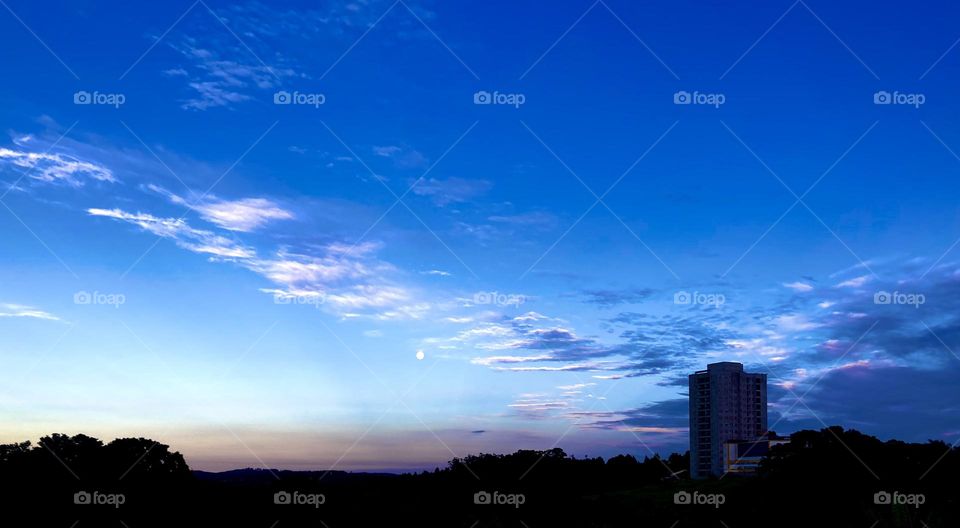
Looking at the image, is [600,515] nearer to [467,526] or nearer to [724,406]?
[467,526]

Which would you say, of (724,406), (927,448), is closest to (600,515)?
(927,448)

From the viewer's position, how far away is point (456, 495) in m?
52.3

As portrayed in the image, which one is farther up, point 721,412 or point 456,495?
point 721,412

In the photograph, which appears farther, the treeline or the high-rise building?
the high-rise building

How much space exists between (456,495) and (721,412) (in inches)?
3291

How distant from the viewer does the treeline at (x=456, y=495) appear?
44.6 metres

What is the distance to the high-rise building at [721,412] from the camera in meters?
128

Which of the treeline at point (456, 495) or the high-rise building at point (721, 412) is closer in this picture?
the treeline at point (456, 495)

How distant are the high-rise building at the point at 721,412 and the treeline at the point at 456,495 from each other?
6797 centimetres

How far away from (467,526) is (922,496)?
24.0 metres

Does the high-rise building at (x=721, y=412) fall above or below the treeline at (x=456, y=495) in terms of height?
above

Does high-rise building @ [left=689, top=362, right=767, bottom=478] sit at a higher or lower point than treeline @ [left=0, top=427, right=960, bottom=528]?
higher

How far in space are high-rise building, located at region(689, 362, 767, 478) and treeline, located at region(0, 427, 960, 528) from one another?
223ft

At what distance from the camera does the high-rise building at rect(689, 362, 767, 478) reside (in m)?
128
